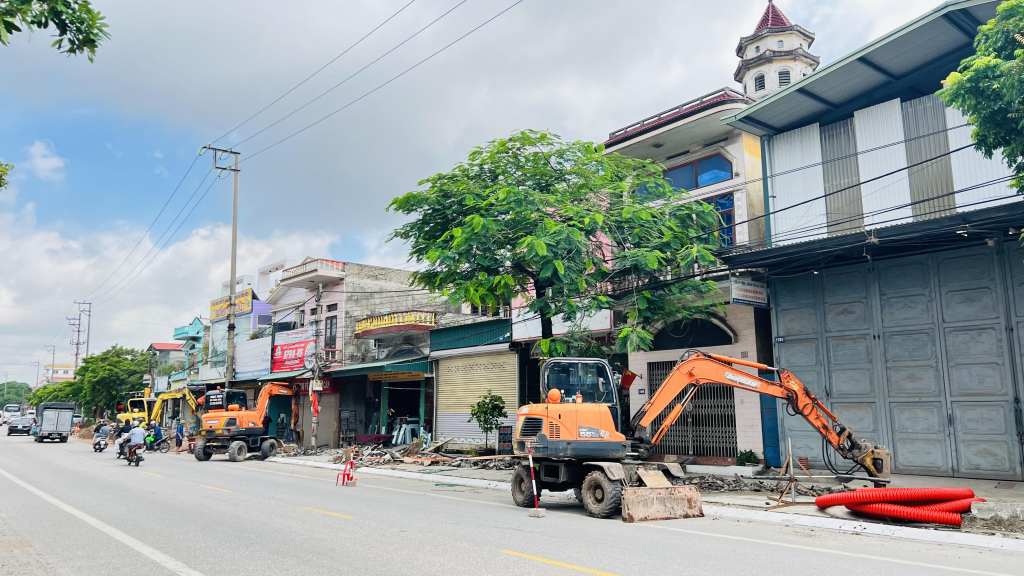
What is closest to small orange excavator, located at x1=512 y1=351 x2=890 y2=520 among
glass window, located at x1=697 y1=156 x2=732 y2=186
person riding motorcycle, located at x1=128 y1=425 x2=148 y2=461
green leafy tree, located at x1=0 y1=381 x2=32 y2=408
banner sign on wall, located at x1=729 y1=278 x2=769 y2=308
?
banner sign on wall, located at x1=729 y1=278 x2=769 y2=308

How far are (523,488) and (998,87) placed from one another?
33.7 feet

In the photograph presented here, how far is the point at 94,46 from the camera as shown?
288 inches

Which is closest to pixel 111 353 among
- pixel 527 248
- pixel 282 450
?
pixel 282 450

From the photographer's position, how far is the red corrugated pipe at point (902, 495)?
10773mm

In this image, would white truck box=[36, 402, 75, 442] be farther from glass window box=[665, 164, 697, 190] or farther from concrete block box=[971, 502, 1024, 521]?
concrete block box=[971, 502, 1024, 521]

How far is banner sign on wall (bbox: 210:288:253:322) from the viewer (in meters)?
46.5

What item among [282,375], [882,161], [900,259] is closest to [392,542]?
[900,259]

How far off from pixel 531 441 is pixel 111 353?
64982 mm

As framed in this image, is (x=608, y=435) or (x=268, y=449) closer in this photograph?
(x=608, y=435)

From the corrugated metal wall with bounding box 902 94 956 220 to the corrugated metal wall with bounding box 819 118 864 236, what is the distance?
1.27 meters

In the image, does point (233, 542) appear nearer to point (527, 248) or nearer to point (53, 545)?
point (53, 545)

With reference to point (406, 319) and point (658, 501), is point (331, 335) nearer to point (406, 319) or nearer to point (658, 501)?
point (406, 319)

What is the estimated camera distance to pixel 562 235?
15117 millimetres

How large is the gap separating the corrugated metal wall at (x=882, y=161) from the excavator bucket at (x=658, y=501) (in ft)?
27.2
